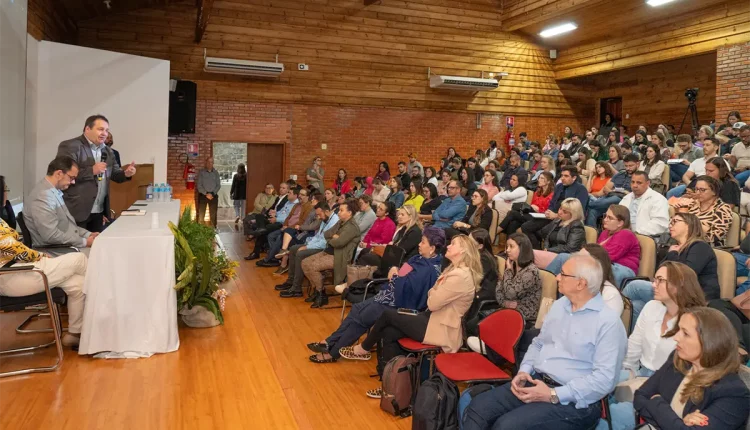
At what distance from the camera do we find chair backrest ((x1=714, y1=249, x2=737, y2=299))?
4.08 meters

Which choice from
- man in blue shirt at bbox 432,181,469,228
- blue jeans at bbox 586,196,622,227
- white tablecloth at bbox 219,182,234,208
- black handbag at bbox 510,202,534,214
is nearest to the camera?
blue jeans at bbox 586,196,622,227

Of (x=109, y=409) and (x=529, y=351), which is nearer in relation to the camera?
(x=529, y=351)

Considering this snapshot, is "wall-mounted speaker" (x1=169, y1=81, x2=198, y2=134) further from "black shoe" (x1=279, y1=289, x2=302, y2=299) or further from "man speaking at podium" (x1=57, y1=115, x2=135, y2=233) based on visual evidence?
"man speaking at podium" (x1=57, y1=115, x2=135, y2=233)

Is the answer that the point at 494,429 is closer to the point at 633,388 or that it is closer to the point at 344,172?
the point at 633,388

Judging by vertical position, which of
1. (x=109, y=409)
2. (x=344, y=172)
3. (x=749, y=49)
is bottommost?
(x=109, y=409)

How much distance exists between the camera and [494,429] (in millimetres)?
2740

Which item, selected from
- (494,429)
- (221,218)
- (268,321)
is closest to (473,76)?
(221,218)

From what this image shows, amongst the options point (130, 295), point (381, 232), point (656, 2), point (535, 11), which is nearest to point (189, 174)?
point (381, 232)

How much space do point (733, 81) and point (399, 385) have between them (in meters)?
10.9

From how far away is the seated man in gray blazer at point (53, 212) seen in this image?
4473 millimetres

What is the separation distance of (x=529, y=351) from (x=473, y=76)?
12.9m

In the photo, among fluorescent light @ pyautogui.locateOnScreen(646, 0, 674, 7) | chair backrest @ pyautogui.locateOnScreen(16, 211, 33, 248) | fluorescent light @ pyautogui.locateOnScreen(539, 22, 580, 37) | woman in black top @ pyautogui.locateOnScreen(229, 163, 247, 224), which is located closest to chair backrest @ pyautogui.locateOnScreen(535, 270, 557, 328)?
chair backrest @ pyautogui.locateOnScreen(16, 211, 33, 248)

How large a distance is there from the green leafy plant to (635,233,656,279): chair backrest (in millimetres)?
3601

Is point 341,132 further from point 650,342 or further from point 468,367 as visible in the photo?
point 650,342
